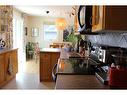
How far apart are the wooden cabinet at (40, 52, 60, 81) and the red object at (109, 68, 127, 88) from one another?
3592 mm

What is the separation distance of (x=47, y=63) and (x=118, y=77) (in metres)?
3.69

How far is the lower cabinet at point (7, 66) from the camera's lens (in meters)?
4.25

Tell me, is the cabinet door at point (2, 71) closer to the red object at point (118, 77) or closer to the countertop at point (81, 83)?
the countertop at point (81, 83)

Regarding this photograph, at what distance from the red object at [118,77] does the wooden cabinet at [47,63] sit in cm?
359

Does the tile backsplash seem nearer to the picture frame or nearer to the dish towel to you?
the dish towel

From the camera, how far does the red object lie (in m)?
1.20

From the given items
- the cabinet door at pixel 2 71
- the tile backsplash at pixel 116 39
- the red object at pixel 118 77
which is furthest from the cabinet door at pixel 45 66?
the red object at pixel 118 77

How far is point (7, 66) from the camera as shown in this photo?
181 inches

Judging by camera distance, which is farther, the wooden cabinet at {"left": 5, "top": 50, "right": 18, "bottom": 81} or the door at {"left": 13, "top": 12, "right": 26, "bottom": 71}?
the door at {"left": 13, "top": 12, "right": 26, "bottom": 71}

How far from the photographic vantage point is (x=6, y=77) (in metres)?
4.50

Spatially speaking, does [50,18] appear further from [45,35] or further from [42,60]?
[42,60]

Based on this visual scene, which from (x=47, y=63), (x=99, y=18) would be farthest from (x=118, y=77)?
(x=47, y=63)

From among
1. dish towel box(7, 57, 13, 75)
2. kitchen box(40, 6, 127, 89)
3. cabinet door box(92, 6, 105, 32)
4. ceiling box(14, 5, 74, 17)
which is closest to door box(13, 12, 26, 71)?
ceiling box(14, 5, 74, 17)
